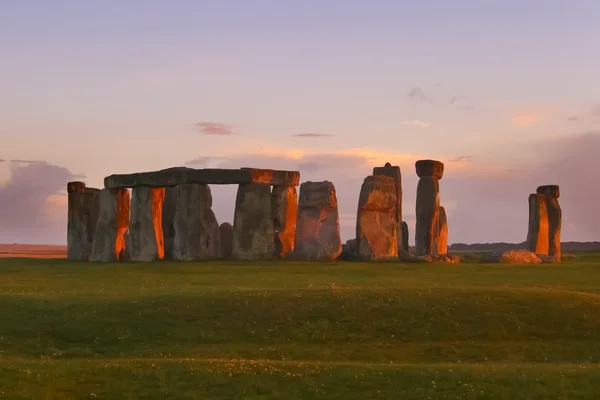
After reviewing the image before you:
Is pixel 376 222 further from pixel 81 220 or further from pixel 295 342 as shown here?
pixel 295 342

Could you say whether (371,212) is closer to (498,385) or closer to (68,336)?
(68,336)

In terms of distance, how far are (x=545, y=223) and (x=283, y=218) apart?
59.2 ft

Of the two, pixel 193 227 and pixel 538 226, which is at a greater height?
pixel 538 226

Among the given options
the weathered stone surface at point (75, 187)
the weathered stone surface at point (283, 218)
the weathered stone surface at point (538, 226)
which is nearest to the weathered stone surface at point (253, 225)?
the weathered stone surface at point (283, 218)

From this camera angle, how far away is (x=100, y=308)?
84.7 ft

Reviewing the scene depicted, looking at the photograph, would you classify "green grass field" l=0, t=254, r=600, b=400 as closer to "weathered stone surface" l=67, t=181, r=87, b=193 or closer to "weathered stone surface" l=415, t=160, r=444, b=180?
"weathered stone surface" l=415, t=160, r=444, b=180

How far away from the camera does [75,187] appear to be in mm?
52594

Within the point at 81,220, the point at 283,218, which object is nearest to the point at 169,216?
the point at 81,220

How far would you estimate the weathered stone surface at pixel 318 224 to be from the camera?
46.3 m

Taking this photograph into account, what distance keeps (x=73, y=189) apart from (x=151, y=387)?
120ft

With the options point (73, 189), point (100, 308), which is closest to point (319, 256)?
point (73, 189)

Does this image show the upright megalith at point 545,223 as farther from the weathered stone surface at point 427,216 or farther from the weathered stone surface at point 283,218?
the weathered stone surface at point 283,218

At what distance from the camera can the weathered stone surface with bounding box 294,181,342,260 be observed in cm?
4634

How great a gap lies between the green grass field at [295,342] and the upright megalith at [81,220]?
1793 centimetres
